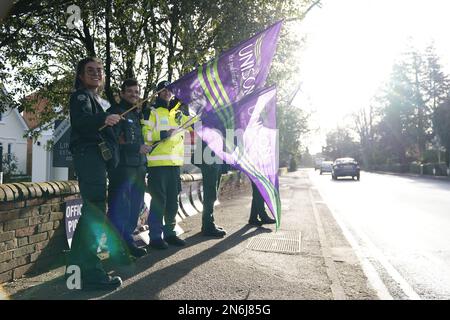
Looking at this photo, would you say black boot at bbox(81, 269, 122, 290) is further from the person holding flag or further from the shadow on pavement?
the person holding flag

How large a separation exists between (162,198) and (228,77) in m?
1.86

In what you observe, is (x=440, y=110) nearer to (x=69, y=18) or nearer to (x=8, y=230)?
(x=69, y=18)

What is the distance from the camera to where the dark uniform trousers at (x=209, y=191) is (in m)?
6.09

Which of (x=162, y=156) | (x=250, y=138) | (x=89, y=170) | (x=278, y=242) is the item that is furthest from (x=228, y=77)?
(x=278, y=242)

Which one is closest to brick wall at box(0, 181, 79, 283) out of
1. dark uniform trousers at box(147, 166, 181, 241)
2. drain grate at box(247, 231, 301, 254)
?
dark uniform trousers at box(147, 166, 181, 241)

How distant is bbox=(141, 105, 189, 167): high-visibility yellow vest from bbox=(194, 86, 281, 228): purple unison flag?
37cm

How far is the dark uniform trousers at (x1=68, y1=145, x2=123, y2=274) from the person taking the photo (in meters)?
3.56

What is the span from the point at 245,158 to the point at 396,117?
5380cm

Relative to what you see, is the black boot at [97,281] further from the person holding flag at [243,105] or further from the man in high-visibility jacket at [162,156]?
the person holding flag at [243,105]

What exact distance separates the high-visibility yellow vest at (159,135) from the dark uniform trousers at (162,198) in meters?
0.12

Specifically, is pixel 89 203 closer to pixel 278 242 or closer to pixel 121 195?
pixel 121 195

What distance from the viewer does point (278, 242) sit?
5.79 metres

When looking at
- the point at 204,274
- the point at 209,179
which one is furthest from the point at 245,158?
the point at 204,274
